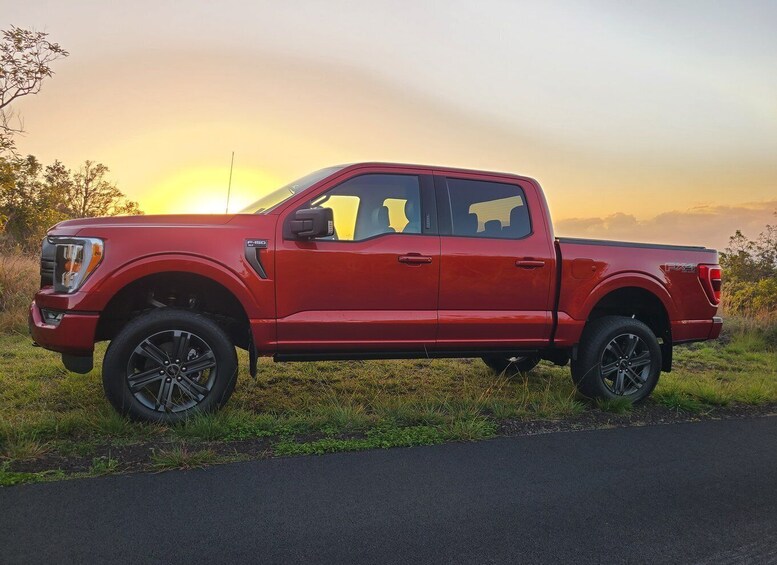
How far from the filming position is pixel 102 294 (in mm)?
4305

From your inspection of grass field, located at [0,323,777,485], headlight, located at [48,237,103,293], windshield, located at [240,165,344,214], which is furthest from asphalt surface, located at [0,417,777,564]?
windshield, located at [240,165,344,214]

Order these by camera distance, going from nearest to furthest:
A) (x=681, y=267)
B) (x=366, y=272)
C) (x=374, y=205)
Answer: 1. (x=366, y=272)
2. (x=374, y=205)
3. (x=681, y=267)

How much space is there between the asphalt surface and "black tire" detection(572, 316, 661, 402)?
1.32 metres

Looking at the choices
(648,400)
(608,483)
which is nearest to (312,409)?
(608,483)

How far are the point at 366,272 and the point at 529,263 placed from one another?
1.57m

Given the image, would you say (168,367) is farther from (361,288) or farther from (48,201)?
(48,201)

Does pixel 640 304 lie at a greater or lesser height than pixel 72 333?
greater

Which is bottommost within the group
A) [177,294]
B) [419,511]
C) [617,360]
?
[419,511]

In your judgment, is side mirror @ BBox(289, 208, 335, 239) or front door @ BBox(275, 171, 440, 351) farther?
front door @ BBox(275, 171, 440, 351)

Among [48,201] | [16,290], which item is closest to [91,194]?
[48,201]

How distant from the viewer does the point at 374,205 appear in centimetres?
511

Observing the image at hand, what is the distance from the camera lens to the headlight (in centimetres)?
430

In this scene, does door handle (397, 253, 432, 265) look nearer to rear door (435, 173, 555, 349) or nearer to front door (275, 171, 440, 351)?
front door (275, 171, 440, 351)

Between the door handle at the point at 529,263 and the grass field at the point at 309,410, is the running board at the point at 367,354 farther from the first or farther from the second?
the door handle at the point at 529,263
